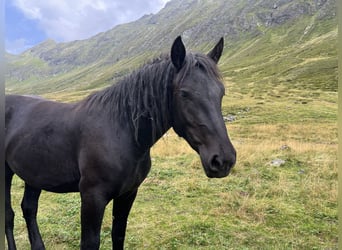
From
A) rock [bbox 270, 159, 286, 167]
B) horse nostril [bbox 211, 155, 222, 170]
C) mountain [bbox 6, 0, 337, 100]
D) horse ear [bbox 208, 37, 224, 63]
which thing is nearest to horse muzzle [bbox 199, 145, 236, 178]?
horse nostril [bbox 211, 155, 222, 170]

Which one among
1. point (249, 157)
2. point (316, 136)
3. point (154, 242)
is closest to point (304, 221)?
point (154, 242)

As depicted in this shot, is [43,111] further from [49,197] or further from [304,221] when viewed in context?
[304,221]

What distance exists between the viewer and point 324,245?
4918 millimetres

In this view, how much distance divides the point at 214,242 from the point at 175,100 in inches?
114

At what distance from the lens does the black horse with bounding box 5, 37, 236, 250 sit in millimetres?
2822

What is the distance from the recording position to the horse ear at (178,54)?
289 centimetres

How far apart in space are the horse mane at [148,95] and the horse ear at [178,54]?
0.16ft

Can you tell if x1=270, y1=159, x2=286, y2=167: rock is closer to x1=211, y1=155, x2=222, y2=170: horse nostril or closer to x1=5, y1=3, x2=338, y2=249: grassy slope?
x1=5, y1=3, x2=338, y2=249: grassy slope

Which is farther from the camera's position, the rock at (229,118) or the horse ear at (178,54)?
the rock at (229,118)

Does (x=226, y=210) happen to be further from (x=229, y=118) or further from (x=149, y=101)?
(x=229, y=118)

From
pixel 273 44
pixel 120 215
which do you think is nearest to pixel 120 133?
pixel 120 215

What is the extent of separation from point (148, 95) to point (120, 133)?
482 millimetres

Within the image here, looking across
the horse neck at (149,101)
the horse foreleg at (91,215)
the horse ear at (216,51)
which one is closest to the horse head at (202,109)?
the horse neck at (149,101)

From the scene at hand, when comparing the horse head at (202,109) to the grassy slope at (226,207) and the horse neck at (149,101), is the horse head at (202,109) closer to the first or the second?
the horse neck at (149,101)
